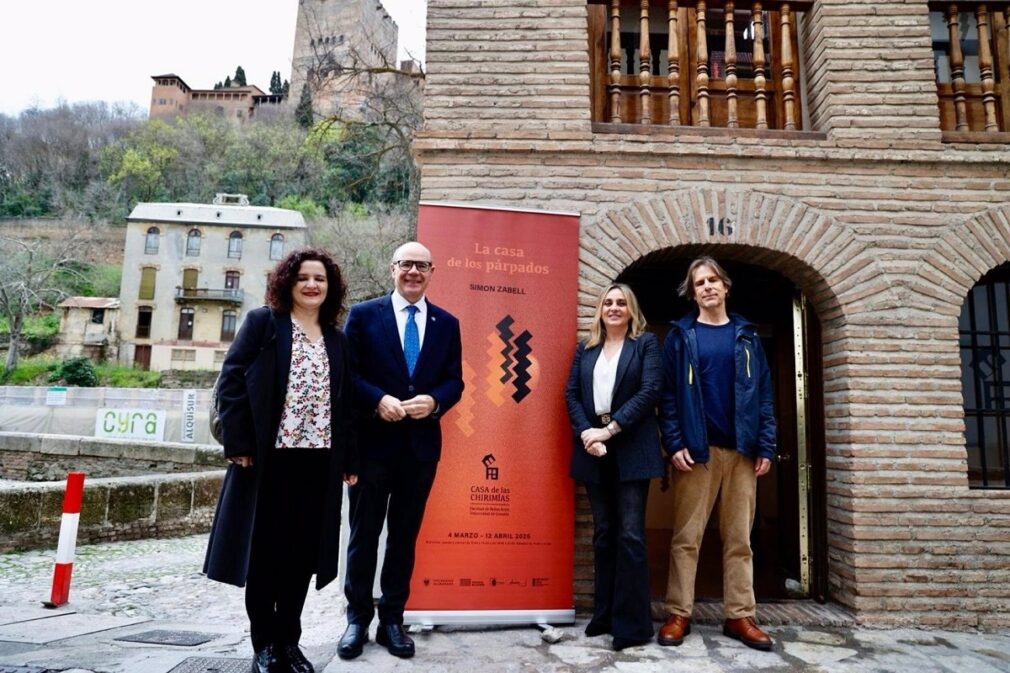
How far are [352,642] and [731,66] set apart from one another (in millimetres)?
4667

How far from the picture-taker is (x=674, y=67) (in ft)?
15.1

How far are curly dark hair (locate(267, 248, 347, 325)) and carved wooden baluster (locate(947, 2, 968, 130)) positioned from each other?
4.77m

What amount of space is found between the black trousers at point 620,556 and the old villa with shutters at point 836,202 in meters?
0.48

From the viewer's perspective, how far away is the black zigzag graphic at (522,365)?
395 centimetres

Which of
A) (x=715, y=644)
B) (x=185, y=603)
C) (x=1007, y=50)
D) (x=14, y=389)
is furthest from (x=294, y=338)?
(x=14, y=389)

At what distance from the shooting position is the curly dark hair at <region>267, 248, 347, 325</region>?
292 centimetres

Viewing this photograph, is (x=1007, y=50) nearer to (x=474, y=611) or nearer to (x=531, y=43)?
(x=531, y=43)

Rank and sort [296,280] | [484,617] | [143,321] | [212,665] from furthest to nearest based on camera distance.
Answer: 1. [143,321]
2. [484,617]
3. [212,665]
4. [296,280]

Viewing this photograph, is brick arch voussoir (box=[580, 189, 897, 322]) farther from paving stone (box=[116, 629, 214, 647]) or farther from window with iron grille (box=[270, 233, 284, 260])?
window with iron grille (box=[270, 233, 284, 260])

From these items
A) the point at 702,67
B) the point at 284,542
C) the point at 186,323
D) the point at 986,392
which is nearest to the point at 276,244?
the point at 186,323

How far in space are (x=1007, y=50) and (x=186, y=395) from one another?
58.3ft

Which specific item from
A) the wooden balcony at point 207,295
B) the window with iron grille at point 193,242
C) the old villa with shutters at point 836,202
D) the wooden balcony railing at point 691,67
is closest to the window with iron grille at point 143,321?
the wooden balcony at point 207,295

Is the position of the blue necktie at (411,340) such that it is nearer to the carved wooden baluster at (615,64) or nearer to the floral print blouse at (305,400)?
the floral print blouse at (305,400)

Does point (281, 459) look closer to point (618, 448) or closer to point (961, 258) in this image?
point (618, 448)
